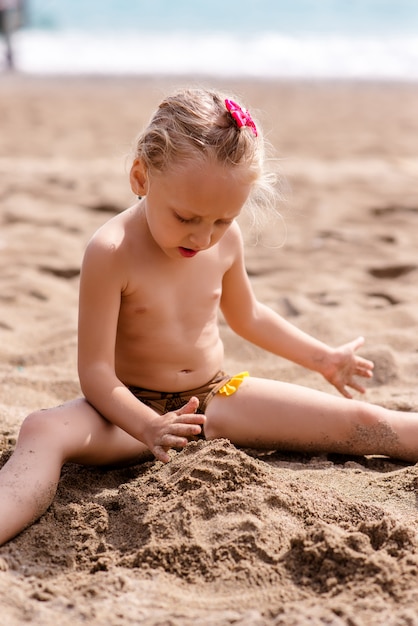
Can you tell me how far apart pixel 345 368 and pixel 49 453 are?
3.41 feet

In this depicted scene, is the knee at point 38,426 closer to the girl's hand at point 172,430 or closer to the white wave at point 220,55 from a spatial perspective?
the girl's hand at point 172,430

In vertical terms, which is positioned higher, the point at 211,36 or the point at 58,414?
the point at 58,414

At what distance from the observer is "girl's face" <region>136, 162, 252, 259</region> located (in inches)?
84.0

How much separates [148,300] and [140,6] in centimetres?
2106

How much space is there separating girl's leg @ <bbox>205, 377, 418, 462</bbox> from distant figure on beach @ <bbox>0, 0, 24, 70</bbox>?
40.5 ft

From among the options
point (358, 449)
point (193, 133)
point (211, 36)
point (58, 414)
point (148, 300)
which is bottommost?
point (211, 36)

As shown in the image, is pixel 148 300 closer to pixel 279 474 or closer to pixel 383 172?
pixel 279 474

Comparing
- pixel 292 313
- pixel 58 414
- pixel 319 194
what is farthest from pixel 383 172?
pixel 58 414

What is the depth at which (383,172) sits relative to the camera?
630 cm

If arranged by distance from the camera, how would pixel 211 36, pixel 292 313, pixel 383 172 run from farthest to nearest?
pixel 211 36, pixel 383 172, pixel 292 313

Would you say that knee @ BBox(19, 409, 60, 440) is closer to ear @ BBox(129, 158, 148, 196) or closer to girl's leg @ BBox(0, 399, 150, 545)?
girl's leg @ BBox(0, 399, 150, 545)

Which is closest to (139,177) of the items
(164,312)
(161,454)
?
(164,312)

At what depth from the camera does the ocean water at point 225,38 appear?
48.6 feet

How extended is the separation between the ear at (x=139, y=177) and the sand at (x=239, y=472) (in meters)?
0.33
